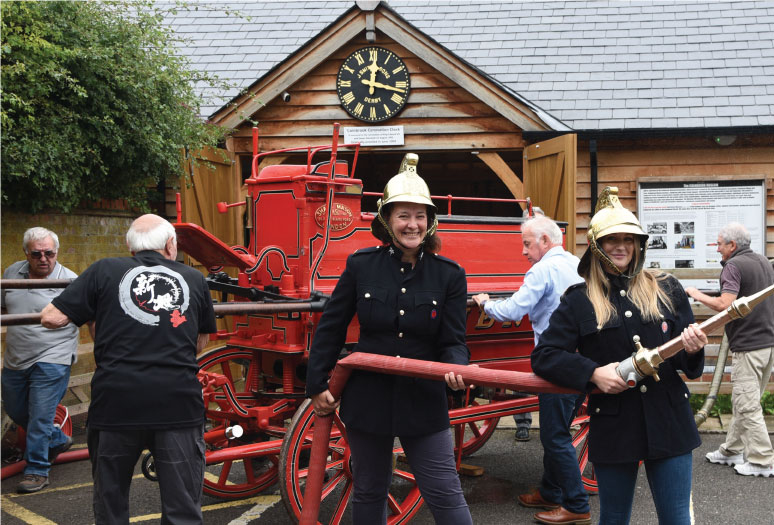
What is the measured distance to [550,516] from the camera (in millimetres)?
4773

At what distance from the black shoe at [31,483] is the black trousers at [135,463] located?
2524mm

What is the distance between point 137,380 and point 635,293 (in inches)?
79.7

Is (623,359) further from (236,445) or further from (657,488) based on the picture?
(236,445)

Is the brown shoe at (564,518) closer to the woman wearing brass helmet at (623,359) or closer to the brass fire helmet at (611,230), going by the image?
the woman wearing brass helmet at (623,359)

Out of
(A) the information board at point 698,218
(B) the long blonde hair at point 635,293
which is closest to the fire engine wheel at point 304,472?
(B) the long blonde hair at point 635,293

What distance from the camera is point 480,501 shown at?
5.29 meters

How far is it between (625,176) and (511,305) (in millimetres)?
4592

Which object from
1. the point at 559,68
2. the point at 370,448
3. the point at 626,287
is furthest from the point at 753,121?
the point at 370,448

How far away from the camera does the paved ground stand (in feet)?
16.1

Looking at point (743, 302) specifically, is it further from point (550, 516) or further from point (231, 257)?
point (231, 257)

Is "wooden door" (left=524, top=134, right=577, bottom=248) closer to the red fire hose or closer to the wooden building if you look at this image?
the wooden building

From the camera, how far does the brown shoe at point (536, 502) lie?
5094 mm

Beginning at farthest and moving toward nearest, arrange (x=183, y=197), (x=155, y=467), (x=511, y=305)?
1. (x=183, y=197)
2. (x=511, y=305)
3. (x=155, y=467)

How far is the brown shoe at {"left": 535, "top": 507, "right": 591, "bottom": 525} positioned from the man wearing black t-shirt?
234 centimetres
